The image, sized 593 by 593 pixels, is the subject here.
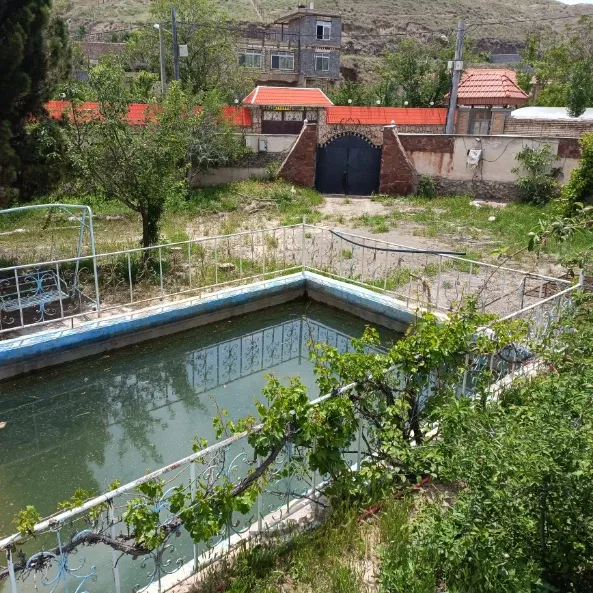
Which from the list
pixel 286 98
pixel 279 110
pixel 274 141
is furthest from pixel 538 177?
pixel 286 98

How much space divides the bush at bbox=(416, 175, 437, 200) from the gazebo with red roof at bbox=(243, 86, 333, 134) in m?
3.67

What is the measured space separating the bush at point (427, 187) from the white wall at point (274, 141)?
364 centimetres

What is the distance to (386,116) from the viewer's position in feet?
62.4

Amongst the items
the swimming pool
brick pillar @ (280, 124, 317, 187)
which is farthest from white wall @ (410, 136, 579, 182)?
the swimming pool

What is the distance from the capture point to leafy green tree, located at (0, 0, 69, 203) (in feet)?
26.9

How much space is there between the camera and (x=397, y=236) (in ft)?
38.7

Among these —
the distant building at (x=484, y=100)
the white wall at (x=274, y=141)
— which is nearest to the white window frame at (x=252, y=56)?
the distant building at (x=484, y=100)

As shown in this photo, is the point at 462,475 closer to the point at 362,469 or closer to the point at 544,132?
the point at 362,469

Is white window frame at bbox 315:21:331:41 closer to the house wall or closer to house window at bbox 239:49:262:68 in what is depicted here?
house window at bbox 239:49:262:68

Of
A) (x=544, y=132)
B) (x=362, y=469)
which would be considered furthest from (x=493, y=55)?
(x=362, y=469)

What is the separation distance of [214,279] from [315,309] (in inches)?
63.5

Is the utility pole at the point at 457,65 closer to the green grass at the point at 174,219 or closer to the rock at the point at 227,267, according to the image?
the green grass at the point at 174,219

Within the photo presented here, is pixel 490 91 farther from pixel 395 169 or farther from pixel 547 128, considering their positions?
pixel 395 169

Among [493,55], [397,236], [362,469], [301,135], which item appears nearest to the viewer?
[362,469]
